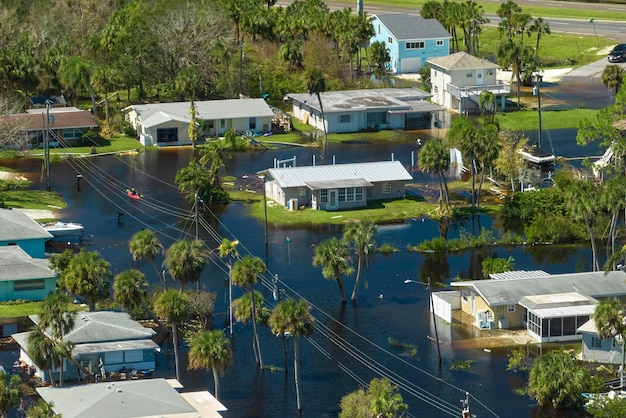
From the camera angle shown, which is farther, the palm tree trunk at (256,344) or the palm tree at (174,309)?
the palm tree trunk at (256,344)

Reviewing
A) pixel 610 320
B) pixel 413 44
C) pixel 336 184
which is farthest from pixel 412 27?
pixel 610 320

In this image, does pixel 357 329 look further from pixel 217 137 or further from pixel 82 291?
pixel 217 137

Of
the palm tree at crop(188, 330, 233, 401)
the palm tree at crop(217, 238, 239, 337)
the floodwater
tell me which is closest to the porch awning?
the floodwater

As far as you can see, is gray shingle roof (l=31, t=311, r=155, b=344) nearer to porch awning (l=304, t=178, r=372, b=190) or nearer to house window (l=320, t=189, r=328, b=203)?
porch awning (l=304, t=178, r=372, b=190)

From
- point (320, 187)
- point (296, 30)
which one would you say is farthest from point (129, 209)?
point (296, 30)

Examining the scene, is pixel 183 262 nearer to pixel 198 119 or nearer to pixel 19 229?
pixel 19 229

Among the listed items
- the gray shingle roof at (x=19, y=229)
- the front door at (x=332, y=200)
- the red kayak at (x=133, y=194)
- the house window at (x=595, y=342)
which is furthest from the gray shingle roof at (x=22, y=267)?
the house window at (x=595, y=342)

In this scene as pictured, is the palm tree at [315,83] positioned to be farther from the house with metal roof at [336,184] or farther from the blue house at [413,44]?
the blue house at [413,44]
